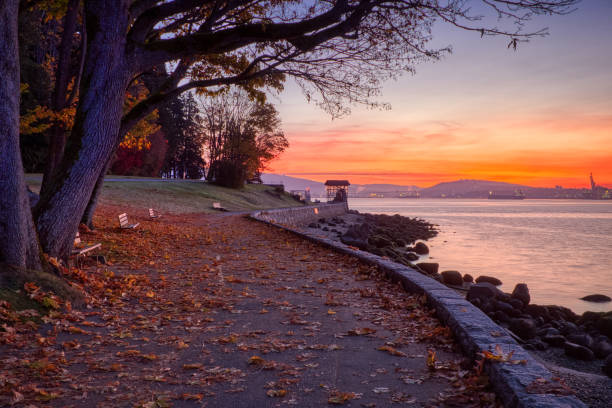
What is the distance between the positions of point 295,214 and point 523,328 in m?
24.3

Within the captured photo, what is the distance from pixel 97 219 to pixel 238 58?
28.2 feet

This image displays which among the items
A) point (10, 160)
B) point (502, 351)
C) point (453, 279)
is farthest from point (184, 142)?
point (502, 351)

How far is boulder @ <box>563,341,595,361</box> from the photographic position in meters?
7.41

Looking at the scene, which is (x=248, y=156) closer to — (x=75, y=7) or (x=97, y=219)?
(x=97, y=219)

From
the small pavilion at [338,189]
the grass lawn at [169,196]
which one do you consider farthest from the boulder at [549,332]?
the small pavilion at [338,189]

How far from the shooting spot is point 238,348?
4.37 metres

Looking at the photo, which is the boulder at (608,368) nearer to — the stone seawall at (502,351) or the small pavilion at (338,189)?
the stone seawall at (502,351)

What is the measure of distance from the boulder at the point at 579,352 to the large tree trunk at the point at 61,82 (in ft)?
39.0

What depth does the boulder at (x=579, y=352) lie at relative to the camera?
292 inches

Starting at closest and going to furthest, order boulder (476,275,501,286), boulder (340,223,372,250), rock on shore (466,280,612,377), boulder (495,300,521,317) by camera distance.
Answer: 1. rock on shore (466,280,612,377)
2. boulder (495,300,521,317)
3. boulder (476,275,501,286)
4. boulder (340,223,372,250)

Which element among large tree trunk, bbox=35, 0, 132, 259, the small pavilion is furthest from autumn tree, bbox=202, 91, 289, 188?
large tree trunk, bbox=35, 0, 132, 259

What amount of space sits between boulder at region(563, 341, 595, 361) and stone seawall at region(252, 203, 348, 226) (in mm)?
15450

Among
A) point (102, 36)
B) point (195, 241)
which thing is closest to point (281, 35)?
point (102, 36)

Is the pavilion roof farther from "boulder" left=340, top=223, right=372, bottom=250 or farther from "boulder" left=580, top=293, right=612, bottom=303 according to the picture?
"boulder" left=580, top=293, right=612, bottom=303
